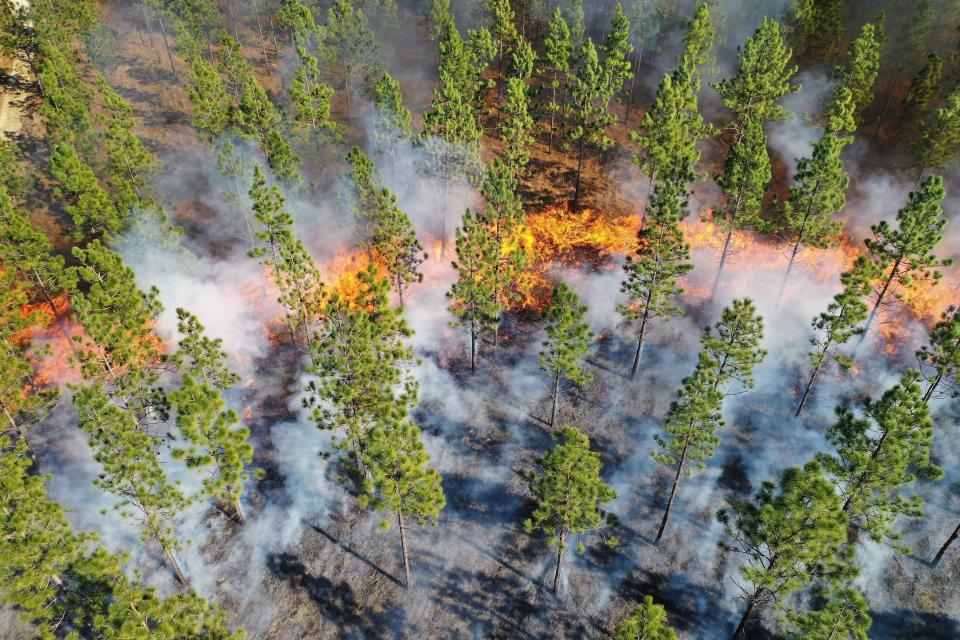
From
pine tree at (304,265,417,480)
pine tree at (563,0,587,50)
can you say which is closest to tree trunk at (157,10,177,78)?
pine tree at (563,0,587,50)

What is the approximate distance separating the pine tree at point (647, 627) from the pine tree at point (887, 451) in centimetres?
1091

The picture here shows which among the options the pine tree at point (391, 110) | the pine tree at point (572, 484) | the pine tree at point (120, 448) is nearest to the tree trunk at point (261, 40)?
the pine tree at point (391, 110)

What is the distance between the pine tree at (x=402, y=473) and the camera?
87.4 feet

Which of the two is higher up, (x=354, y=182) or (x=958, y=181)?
(x=958, y=181)

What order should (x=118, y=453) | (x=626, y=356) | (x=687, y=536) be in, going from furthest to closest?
(x=626, y=356), (x=687, y=536), (x=118, y=453)

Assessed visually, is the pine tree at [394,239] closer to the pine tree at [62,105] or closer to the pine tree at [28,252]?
the pine tree at [28,252]

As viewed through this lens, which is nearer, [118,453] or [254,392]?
[118,453]

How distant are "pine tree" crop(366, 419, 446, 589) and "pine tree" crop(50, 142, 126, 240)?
30.4m

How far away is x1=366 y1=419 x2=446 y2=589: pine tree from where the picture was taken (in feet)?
87.4

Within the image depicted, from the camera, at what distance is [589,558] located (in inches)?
1328

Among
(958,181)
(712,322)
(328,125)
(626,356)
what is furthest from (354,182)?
(958,181)

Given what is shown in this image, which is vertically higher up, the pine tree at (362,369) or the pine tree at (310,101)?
the pine tree at (310,101)

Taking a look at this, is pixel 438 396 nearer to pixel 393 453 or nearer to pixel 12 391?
pixel 393 453

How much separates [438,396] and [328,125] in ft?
95.1
